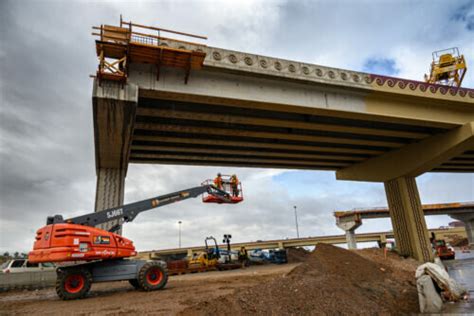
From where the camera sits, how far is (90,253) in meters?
11.0

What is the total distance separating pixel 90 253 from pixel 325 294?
7.92 m

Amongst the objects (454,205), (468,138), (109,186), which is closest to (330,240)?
(454,205)

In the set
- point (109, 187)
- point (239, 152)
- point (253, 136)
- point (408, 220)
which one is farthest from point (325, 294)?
point (408, 220)

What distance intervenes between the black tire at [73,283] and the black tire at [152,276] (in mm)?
1823

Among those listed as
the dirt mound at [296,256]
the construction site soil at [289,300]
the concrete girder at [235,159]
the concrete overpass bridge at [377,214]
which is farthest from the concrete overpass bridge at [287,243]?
the construction site soil at [289,300]

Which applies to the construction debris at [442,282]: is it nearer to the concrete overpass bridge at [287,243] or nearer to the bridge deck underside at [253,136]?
the bridge deck underside at [253,136]

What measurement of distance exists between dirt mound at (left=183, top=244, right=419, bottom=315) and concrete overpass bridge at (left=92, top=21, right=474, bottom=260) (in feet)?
26.1

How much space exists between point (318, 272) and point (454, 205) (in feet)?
194

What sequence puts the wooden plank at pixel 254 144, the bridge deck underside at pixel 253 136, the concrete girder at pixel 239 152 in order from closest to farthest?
the bridge deck underside at pixel 253 136 < the wooden plank at pixel 254 144 < the concrete girder at pixel 239 152

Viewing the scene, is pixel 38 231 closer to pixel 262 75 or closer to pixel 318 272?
pixel 318 272

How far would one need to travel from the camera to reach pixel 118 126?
561 inches

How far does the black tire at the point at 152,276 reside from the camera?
39.2 ft

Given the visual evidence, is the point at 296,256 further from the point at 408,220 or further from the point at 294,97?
the point at 294,97

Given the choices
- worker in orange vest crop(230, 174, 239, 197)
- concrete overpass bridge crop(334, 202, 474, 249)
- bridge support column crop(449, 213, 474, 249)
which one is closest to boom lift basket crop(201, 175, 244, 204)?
worker in orange vest crop(230, 174, 239, 197)
